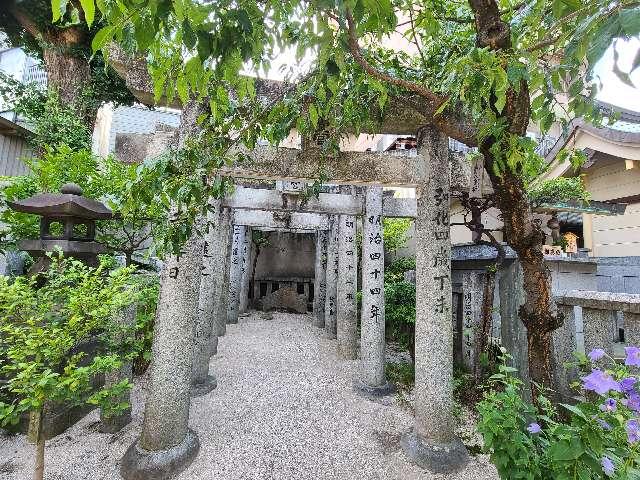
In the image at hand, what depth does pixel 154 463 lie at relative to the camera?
3549mm

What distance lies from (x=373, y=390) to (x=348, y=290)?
2685 millimetres

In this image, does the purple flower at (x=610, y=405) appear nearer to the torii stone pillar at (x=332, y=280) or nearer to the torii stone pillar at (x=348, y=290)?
the torii stone pillar at (x=348, y=290)

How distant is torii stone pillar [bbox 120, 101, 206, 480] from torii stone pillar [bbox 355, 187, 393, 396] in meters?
3.59

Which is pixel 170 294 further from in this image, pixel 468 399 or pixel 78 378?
pixel 468 399

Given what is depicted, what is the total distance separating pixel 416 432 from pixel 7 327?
4456 mm

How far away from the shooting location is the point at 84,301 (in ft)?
9.74

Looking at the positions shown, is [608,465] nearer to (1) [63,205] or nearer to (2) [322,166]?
(2) [322,166]

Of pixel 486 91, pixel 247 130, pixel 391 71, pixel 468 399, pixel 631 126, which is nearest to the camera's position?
pixel 486 91

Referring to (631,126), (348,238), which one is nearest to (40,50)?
(348,238)

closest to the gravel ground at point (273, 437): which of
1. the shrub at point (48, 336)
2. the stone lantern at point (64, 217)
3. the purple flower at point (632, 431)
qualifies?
the shrub at point (48, 336)

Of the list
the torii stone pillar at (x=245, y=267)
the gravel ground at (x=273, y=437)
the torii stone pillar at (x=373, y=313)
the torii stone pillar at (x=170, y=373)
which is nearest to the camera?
the torii stone pillar at (x=170, y=373)

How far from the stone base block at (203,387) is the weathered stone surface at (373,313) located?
2.83 metres

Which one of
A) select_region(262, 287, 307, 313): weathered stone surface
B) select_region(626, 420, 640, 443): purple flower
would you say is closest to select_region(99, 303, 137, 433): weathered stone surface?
select_region(626, 420, 640, 443): purple flower

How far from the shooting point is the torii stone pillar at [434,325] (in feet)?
13.1
